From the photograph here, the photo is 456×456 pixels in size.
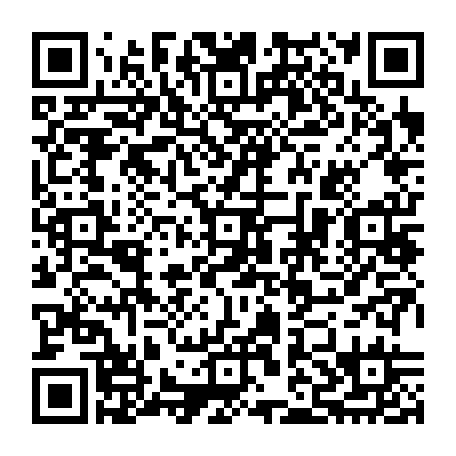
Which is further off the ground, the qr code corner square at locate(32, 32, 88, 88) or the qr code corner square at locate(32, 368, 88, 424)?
the qr code corner square at locate(32, 32, 88, 88)

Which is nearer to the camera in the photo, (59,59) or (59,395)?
(59,395)

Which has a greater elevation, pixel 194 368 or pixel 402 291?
pixel 402 291

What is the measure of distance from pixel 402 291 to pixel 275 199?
2.36 feet

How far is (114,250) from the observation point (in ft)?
16.6

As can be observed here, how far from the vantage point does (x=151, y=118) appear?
16.9ft

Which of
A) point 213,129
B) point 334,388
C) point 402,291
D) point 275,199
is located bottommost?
point 334,388

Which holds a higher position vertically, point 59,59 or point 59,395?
point 59,59

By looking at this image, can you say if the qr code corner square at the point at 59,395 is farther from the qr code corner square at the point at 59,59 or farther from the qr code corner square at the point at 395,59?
the qr code corner square at the point at 395,59

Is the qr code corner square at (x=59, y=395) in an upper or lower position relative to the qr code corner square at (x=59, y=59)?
lower

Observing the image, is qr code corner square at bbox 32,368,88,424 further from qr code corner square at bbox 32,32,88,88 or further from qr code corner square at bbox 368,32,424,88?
qr code corner square at bbox 368,32,424,88

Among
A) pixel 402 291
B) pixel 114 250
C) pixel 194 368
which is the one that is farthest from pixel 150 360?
pixel 402 291

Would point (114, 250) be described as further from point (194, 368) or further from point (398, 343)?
point (398, 343)

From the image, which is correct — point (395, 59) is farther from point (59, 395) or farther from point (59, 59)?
point (59, 395)

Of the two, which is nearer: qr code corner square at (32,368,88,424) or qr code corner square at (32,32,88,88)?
qr code corner square at (32,368,88,424)
